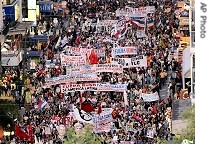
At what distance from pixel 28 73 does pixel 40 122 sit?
9.89 meters

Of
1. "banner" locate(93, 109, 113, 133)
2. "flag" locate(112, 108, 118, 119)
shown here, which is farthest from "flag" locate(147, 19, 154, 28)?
"banner" locate(93, 109, 113, 133)

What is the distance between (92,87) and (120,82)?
3.15 meters

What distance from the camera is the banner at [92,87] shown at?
129 feet

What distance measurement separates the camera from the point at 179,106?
3791 centimetres

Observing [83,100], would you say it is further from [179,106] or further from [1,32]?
[1,32]

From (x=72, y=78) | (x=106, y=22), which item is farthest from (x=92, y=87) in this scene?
(x=106, y=22)

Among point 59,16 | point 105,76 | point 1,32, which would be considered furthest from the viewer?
point 59,16

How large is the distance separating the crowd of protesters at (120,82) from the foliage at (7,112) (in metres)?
0.47

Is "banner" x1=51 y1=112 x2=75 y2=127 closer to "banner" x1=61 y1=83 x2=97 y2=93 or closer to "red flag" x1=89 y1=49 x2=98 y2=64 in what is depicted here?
Answer: "banner" x1=61 y1=83 x2=97 y2=93

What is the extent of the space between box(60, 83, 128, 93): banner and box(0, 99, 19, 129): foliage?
2339mm

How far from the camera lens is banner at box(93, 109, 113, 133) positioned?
112ft

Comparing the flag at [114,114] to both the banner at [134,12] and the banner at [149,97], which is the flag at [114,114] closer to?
the banner at [149,97]
